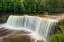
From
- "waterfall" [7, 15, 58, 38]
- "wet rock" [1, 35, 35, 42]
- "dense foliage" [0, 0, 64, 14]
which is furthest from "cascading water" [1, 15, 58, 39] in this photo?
"dense foliage" [0, 0, 64, 14]

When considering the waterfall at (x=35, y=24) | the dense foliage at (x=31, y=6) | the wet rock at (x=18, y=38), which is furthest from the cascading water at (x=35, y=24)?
the dense foliage at (x=31, y=6)

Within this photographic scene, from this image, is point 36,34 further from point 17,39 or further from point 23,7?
point 23,7

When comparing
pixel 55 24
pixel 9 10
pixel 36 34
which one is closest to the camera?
pixel 55 24

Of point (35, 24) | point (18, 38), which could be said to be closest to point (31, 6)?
point (35, 24)

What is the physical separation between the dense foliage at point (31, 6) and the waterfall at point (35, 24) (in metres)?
1.90

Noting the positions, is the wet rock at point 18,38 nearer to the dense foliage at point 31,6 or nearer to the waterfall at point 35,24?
the waterfall at point 35,24

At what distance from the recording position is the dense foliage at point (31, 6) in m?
13.7

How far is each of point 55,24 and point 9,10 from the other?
670cm

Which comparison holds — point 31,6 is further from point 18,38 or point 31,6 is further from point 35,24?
point 18,38

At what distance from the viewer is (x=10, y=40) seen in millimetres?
8516

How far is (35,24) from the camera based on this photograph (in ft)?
35.3

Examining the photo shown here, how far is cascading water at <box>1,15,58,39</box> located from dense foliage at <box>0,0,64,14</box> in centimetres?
190

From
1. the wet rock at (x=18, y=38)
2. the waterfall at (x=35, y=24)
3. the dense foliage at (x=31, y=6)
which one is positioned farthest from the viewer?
the dense foliage at (x=31, y=6)

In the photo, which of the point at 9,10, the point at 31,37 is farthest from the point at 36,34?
the point at 9,10
